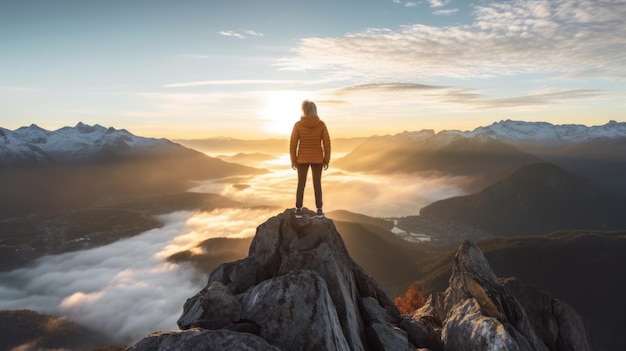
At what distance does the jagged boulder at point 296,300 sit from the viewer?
1792 cm

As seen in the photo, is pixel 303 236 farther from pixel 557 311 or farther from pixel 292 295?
pixel 557 311

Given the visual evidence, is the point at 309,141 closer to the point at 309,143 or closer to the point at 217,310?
the point at 309,143

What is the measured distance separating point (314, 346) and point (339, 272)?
7327 mm

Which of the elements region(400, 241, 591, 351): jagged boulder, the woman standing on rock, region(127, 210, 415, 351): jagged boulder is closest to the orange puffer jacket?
the woman standing on rock

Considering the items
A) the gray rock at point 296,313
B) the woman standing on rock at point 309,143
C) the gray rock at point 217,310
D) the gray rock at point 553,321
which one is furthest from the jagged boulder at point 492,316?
the gray rock at point 217,310

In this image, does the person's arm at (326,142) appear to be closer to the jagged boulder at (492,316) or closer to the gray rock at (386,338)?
the gray rock at (386,338)

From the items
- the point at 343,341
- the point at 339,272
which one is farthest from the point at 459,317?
the point at 343,341

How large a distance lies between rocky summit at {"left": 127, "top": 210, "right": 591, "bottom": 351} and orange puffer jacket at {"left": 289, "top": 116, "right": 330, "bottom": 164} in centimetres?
471

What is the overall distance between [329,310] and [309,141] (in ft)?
36.2

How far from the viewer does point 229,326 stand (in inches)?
704

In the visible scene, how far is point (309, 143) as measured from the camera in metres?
25.2

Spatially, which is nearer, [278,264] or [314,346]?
[314,346]

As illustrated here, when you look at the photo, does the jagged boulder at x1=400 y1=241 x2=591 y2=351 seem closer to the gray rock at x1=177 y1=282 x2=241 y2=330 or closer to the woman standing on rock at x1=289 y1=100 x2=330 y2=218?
the woman standing on rock at x1=289 y1=100 x2=330 y2=218

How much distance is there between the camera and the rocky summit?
58.5ft
